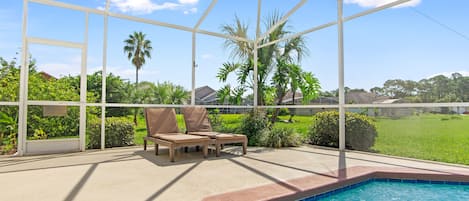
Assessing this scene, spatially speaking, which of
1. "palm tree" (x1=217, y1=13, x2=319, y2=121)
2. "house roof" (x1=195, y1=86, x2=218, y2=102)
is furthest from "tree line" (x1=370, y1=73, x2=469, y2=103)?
"house roof" (x1=195, y1=86, x2=218, y2=102)

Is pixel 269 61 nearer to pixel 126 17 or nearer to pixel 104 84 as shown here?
pixel 126 17

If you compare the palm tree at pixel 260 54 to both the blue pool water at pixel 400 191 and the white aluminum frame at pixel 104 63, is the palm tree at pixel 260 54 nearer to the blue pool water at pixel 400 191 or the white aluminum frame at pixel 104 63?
the white aluminum frame at pixel 104 63

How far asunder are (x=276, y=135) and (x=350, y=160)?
2.22 metres

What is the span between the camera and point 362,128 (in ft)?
21.5

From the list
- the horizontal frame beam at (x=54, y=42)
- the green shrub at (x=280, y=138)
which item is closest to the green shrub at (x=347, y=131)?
the green shrub at (x=280, y=138)

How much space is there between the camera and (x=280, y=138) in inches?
285

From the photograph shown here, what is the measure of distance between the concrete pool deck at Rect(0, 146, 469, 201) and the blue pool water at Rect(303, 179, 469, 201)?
5.0 inches

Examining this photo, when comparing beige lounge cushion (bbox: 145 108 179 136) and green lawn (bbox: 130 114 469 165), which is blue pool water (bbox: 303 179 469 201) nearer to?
green lawn (bbox: 130 114 469 165)

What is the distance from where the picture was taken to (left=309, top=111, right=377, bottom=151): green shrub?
6.45 metres

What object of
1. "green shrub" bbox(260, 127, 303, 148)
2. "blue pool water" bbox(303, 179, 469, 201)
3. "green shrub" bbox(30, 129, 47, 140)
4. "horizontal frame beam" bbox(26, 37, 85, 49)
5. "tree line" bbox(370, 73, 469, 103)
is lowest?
"blue pool water" bbox(303, 179, 469, 201)

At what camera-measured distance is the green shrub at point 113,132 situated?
21.5 feet

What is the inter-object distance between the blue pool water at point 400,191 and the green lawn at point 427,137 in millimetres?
1172

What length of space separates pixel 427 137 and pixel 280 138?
10.2ft

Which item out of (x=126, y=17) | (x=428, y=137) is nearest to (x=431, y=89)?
(x=428, y=137)
